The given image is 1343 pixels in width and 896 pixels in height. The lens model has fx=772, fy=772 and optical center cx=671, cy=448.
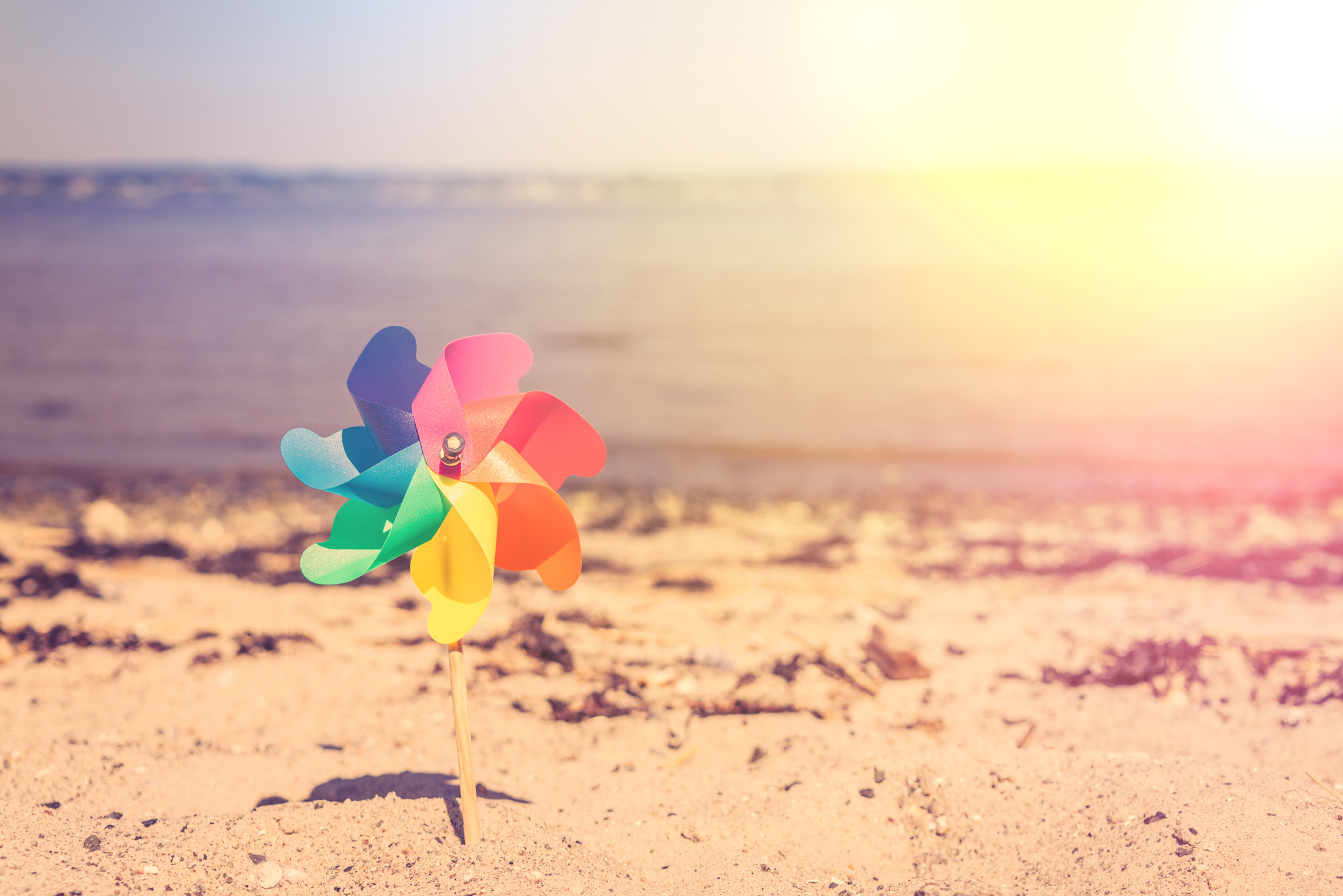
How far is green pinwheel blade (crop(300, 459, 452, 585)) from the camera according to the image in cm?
241

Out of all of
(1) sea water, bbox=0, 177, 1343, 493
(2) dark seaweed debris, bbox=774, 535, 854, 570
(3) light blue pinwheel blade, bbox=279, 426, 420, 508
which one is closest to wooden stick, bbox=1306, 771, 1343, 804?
(2) dark seaweed debris, bbox=774, 535, 854, 570

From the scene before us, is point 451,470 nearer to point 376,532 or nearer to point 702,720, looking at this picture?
point 376,532

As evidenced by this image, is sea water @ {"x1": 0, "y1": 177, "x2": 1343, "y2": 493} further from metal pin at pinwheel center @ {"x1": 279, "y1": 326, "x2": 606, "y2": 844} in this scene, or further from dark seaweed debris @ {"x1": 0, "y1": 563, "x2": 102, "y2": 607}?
metal pin at pinwheel center @ {"x1": 279, "y1": 326, "x2": 606, "y2": 844}

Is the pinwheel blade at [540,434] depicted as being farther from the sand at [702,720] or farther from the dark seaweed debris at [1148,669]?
the dark seaweed debris at [1148,669]

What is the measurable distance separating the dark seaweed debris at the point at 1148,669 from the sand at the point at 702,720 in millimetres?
18

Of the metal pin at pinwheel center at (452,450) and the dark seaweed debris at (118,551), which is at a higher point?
the metal pin at pinwheel center at (452,450)

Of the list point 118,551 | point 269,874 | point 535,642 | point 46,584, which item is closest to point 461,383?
point 269,874

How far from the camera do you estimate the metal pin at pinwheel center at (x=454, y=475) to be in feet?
8.10

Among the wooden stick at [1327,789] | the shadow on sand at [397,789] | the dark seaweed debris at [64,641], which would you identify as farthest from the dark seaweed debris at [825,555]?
the dark seaweed debris at [64,641]

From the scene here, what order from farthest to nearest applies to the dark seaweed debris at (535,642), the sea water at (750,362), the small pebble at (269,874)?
the sea water at (750,362), the dark seaweed debris at (535,642), the small pebble at (269,874)

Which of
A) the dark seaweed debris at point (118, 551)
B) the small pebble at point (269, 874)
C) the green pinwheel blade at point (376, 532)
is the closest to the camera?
the small pebble at point (269, 874)

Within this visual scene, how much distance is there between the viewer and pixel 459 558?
2.53 metres

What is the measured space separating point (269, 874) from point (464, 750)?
2.10ft

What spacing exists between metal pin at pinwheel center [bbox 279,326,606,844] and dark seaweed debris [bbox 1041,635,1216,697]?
272cm
